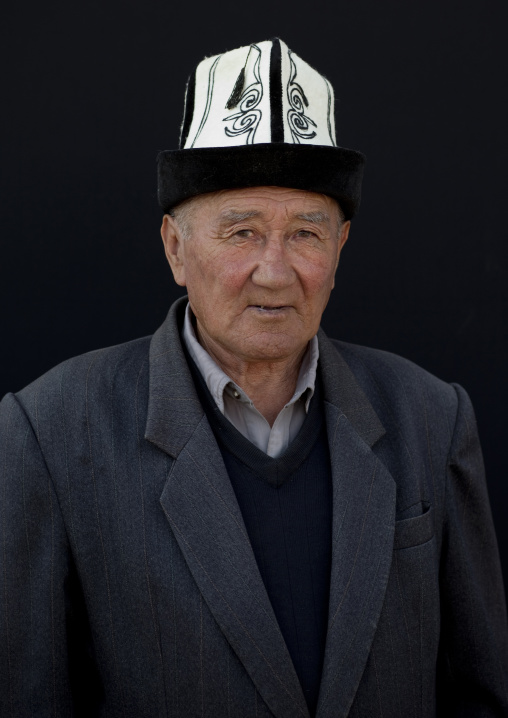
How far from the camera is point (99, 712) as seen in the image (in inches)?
68.4

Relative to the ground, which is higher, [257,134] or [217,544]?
[257,134]

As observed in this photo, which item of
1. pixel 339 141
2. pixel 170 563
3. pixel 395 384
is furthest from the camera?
pixel 339 141

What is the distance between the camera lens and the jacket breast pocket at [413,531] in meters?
1.81

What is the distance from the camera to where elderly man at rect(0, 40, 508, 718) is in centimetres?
166

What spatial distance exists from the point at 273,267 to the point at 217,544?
53cm

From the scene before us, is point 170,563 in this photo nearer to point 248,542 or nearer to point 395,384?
point 248,542

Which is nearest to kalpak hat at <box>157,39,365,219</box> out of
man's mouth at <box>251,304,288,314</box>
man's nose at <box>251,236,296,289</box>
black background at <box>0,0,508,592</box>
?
man's nose at <box>251,236,296,289</box>

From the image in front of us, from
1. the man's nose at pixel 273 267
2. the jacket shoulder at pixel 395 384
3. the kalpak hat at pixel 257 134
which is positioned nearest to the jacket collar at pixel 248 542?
the jacket shoulder at pixel 395 384

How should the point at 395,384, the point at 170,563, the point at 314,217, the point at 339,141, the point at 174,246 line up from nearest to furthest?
the point at 170,563, the point at 314,217, the point at 174,246, the point at 395,384, the point at 339,141

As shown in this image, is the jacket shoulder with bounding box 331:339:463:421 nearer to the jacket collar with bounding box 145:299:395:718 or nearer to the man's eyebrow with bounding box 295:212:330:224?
the jacket collar with bounding box 145:299:395:718

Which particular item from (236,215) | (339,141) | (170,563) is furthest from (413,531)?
(339,141)

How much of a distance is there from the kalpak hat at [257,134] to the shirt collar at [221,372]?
0.93 ft

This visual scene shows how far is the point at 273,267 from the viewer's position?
1.72 m

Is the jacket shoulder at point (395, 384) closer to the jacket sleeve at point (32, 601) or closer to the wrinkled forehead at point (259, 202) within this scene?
the wrinkled forehead at point (259, 202)
